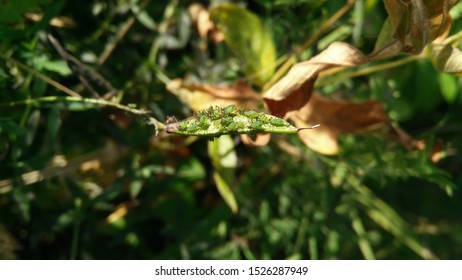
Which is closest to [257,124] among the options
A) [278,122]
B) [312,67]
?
[278,122]

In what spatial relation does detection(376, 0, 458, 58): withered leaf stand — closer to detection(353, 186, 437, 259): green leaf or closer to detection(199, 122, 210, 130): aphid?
detection(199, 122, 210, 130): aphid

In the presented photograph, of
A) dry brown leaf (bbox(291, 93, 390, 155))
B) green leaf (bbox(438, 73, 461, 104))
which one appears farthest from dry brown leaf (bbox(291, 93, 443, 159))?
green leaf (bbox(438, 73, 461, 104))

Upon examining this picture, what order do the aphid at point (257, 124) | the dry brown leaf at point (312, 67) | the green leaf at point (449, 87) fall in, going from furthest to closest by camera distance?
1. the green leaf at point (449, 87)
2. the dry brown leaf at point (312, 67)
3. the aphid at point (257, 124)

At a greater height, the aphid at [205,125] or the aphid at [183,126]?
the aphid at [183,126]

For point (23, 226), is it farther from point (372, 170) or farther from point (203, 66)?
point (372, 170)

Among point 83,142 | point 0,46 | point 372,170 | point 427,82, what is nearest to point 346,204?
point 372,170

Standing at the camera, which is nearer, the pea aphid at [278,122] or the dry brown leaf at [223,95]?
the pea aphid at [278,122]

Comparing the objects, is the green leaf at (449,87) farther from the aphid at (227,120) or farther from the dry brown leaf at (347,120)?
the aphid at (227,120)

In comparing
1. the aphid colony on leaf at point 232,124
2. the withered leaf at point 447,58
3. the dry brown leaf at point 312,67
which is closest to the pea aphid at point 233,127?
the aphid colony on leaf at point 232,124
